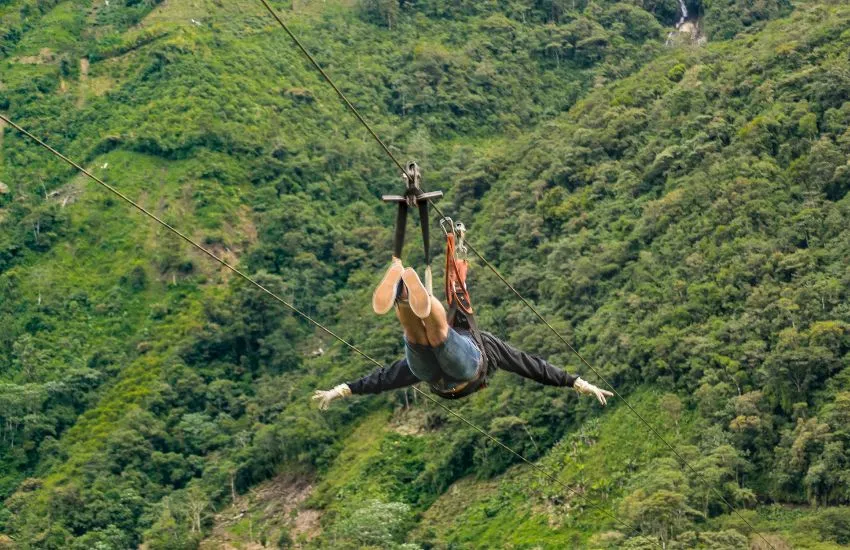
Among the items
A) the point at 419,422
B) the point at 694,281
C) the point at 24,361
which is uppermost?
the point at 694,281

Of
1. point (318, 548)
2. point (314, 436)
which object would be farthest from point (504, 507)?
point (314, 436)

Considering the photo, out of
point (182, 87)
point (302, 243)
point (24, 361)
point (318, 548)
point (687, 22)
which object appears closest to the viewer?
point (318, 548)

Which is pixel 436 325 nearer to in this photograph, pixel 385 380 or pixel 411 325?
pixel 411 325

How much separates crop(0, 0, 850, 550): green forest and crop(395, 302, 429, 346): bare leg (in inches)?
839

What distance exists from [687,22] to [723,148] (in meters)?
27.5

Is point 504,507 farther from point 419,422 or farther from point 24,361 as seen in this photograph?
point 24,361

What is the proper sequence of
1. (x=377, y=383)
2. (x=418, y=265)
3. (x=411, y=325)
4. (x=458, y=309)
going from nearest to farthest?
(x=411, y=325) → (x=377, y=383) → (x=458, y=309) → (x=418, y=265)

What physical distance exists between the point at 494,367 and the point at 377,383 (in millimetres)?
1260

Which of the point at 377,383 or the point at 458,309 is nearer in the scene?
the point at 377,383

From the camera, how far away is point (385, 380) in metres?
12.4

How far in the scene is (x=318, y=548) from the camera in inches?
1501

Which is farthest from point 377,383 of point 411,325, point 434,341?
point 411,325

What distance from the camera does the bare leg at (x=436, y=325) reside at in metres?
11.2

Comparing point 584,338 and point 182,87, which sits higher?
point 584,338
